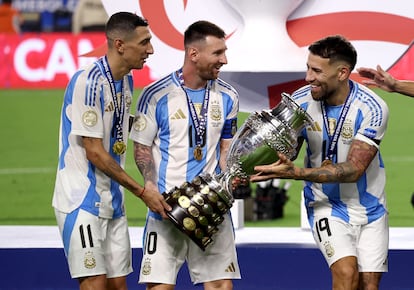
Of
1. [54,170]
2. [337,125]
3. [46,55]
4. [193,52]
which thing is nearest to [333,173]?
[337,125]

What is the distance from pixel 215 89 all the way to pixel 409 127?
11.1 metres

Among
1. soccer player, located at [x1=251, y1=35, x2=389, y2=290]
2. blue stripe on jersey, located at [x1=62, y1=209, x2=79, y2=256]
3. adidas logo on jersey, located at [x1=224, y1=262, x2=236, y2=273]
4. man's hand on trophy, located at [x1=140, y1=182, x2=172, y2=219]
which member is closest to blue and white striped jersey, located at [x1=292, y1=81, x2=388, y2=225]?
soccer player, located at [x1=251, y1=35, x2=389, y2=290]

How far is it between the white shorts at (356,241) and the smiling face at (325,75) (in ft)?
2.29

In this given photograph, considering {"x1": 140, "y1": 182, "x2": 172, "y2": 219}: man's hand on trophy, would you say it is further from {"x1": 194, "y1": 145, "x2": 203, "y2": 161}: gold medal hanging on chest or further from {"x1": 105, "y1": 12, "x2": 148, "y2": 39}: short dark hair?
{"x1": 105, "y1": 12, "x2": 148, "y2": 39}: short dark hair

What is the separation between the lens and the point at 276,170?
6.24m

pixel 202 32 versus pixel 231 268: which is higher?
pixel 202 32

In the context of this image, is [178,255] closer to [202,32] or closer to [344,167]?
[344,167]

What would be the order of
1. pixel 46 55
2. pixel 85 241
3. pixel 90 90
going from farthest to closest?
pixel 46 55
pixel 85 241
pixel 90 90

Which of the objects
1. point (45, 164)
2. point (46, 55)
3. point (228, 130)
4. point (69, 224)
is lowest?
point (45, 164)

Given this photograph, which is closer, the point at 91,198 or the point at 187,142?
the point at 91,198

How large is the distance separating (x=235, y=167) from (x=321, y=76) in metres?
0.69

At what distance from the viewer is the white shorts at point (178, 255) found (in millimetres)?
6621

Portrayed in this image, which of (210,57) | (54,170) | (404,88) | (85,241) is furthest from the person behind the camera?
(54,170)

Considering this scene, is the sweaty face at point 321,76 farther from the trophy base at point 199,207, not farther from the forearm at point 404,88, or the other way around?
the trophy base at point 199,207
